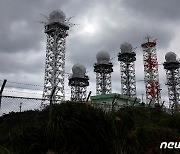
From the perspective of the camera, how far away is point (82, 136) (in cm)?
923

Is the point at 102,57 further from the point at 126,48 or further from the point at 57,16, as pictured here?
the point at 57,16

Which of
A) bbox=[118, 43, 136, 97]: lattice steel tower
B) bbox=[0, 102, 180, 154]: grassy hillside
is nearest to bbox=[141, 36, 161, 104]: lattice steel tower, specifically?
bbox=[118, 43, 136, 97]: lattice steel tower

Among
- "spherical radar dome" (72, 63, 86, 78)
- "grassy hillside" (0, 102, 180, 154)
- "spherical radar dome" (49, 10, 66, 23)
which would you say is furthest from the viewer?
"spherical radar dome" (72, 63, 86, 78)

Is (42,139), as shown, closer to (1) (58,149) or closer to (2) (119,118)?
(1) (58,149)

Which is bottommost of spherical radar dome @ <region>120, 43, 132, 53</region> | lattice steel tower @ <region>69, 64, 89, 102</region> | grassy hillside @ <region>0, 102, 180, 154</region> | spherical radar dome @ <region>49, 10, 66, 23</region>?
grassy hillside @ <region>0, 102, 180, 154</region>

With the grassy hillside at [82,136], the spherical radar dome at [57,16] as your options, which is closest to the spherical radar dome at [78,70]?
the spherical radar dome at [57,16]

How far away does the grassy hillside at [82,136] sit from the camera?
29.4ft

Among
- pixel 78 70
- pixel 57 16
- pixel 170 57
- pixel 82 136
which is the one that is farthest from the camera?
pixel 170 57

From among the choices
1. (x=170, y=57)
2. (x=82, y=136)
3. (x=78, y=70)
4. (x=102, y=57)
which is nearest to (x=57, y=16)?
(x=78, y=70)

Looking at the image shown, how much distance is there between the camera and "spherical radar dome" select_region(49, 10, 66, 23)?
61778mm

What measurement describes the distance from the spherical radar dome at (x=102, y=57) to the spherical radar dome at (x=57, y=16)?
67.8 feet

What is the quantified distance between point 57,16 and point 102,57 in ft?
72.0

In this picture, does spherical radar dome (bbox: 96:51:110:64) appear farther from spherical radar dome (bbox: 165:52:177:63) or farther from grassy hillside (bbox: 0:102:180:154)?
grassy hillside (bbox: 0:102:180:154)

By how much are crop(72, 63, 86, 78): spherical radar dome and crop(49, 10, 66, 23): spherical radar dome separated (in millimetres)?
16705
